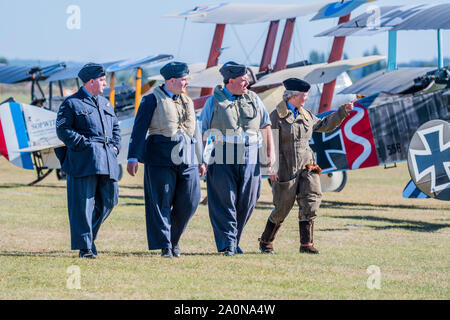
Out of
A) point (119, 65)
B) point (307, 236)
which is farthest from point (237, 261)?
point (119, 65)

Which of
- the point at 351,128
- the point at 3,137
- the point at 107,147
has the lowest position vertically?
the point at 3,137

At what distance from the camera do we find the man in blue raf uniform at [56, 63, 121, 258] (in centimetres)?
693

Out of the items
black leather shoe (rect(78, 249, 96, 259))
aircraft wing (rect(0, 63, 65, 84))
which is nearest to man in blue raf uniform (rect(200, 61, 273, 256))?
black leather shoe (rect(78, 249, 96, 259))

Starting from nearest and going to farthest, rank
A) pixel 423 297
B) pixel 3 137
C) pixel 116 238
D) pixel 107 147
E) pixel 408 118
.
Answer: pixel 423 297 < pixel 107 147 < pixel 116 238 < pixel 408 118 < pixel 3 137

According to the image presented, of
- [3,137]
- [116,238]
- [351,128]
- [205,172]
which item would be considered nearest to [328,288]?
[205,172]

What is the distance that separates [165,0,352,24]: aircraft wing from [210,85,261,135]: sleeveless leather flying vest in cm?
953

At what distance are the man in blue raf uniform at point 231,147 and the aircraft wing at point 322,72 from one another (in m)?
7.62

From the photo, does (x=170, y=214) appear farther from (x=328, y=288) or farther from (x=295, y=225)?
(x=295, y=225)

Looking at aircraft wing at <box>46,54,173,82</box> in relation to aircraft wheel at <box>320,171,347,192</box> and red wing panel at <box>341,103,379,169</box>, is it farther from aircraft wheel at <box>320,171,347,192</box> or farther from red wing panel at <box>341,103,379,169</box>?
red wing panel at <box>341,103,379,169</box>

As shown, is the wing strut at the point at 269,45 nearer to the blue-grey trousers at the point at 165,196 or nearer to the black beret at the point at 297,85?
the black beret at the point at 297,85

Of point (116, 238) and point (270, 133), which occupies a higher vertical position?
point (270, 133)

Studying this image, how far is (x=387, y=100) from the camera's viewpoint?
12273mm

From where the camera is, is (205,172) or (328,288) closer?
(328,288)

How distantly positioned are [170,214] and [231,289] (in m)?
1.77
